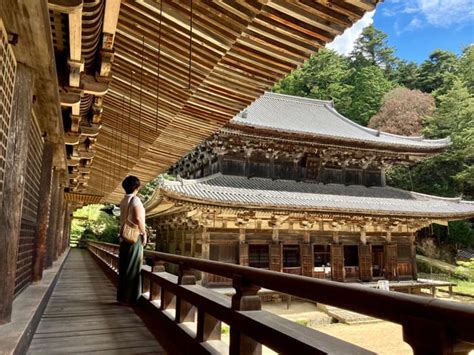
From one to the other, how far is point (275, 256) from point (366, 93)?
115ft

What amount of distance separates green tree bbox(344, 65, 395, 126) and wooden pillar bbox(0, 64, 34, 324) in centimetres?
4104

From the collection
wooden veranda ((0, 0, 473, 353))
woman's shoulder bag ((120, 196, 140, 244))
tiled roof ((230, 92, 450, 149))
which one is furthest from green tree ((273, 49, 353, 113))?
woman's shoulder bag ((120, 196, 140, 244))

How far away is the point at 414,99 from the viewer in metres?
37.5

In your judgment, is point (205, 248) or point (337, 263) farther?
point (337, 263)

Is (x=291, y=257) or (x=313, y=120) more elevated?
(x=313, y=120)

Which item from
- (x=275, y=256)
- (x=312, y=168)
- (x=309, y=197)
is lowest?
(x=275, y=256)

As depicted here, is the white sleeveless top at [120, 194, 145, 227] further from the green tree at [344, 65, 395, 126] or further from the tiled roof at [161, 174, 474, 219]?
the green tree at [344, 65, 395, 126]

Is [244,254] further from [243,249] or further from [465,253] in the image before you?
[465,253]

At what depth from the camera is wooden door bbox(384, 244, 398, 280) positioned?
1530 cm

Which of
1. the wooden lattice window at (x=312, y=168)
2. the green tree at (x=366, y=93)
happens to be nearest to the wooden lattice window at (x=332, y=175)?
the wooden lattice window at (x=312, y=168)

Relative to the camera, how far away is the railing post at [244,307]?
1986mm

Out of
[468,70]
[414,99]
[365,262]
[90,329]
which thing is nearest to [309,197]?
[365,262]

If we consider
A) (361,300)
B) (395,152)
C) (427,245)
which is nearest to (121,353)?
(361,300)

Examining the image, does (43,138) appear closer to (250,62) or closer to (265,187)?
(250,62)
